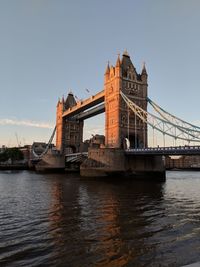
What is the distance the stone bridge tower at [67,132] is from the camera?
86438mm

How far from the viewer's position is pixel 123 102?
54.3 m

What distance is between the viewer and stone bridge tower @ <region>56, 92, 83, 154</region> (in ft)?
284

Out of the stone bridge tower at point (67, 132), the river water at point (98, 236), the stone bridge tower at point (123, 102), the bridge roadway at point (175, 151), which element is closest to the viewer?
the river water at point (98, 236)

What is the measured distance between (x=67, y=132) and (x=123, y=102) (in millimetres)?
36578

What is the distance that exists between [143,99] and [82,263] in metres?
50.7

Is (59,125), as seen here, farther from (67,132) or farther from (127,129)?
(127,129)

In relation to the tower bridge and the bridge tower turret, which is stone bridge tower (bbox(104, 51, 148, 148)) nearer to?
the tower bridge

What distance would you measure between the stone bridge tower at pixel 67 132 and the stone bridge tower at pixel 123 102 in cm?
3173

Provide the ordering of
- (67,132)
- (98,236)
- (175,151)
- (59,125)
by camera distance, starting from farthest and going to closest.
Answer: (59,125)
(67,132)
(175,151)
(98,236)

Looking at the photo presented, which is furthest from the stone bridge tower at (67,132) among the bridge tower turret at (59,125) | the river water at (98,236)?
the river water at (98,236)

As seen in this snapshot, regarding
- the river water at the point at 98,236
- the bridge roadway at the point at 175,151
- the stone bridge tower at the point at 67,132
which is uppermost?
the stone bridge tower at the point at 67,132

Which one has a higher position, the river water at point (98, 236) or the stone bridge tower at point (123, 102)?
the stone bridge tower at point (123, 102)

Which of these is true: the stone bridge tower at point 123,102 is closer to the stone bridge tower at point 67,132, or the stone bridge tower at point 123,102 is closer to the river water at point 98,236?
the stone bridge tower at point 67,132

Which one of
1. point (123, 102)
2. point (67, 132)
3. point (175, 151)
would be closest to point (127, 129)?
point (123, 102)
